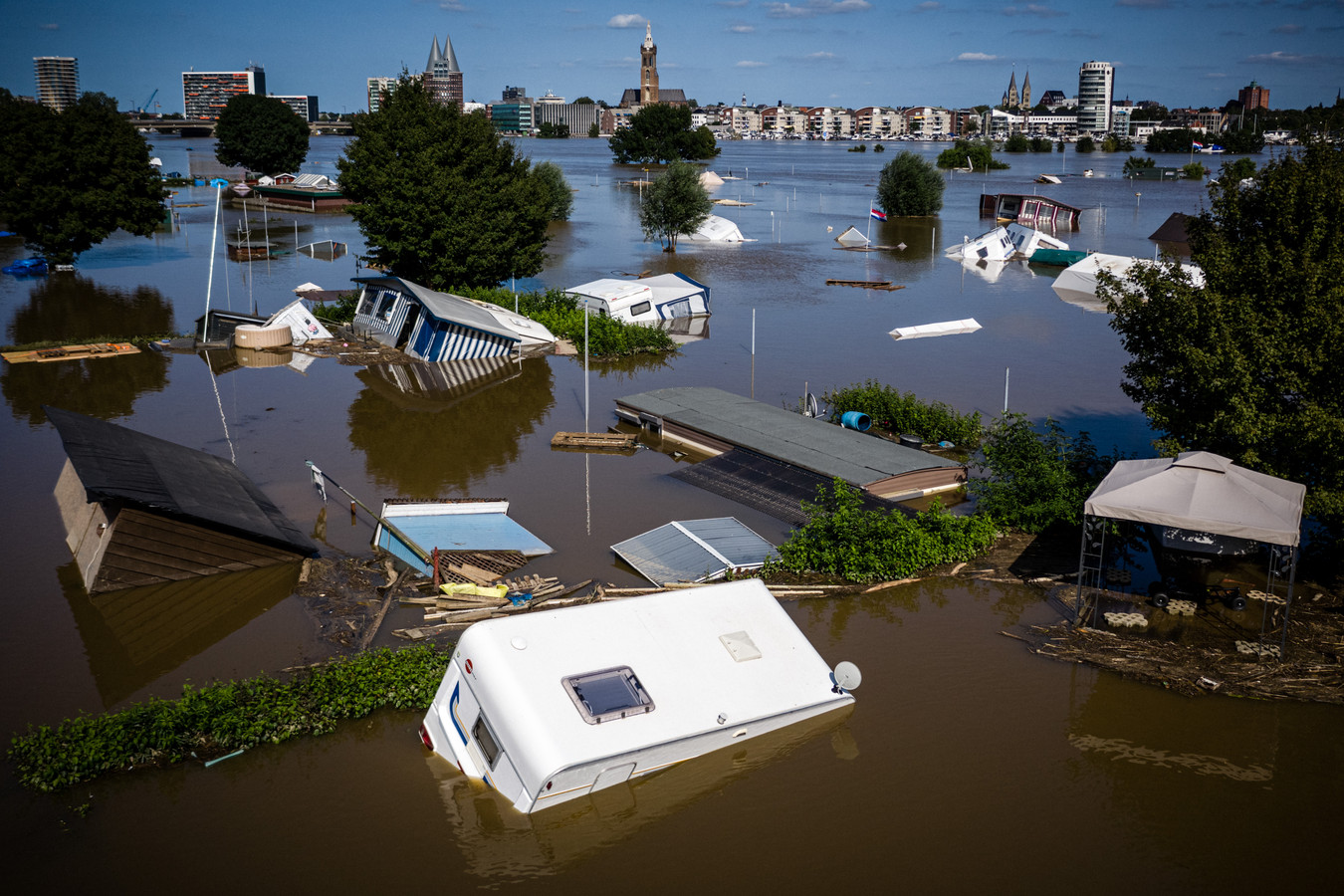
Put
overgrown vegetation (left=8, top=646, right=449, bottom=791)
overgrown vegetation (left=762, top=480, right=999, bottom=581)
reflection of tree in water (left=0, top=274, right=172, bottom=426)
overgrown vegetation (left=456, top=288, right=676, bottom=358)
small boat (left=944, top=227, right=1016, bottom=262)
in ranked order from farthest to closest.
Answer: small boat (left=944, top=227, right=1016, bottom=262)
overgrown vegetation (left=456, top=288, right=676, bottom=358)
reflection of tree in water (left=0, top=274, right=172, bottom=426)
overgrown vegetation (left=762, top=480, right=999, bottom=581)
overgrown vegetation (left=8, top=646, right=449, bottom=791)

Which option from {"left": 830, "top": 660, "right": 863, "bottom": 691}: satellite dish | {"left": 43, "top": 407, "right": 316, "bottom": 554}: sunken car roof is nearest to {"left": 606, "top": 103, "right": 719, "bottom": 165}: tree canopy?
{"left": 43, "top": 407, "right": 316, "bottom": 554}: sunken car roof

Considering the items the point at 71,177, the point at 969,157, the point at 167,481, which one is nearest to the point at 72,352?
the point at 71,177

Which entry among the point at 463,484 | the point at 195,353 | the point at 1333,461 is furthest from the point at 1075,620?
the point at 195,353

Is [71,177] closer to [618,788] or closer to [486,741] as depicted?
[486,741]

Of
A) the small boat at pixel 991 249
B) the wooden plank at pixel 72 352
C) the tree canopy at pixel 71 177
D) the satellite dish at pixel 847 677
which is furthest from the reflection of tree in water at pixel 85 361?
the small boat at pixel 991 249

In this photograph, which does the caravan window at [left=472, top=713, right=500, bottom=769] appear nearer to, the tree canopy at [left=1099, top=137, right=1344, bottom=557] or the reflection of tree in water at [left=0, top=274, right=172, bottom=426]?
the tree canopy at [left=1099, top=137, right=1344, bottom=557]

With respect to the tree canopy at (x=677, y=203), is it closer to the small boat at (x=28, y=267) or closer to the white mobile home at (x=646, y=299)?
the white mobile home at (x=646, y=299)
